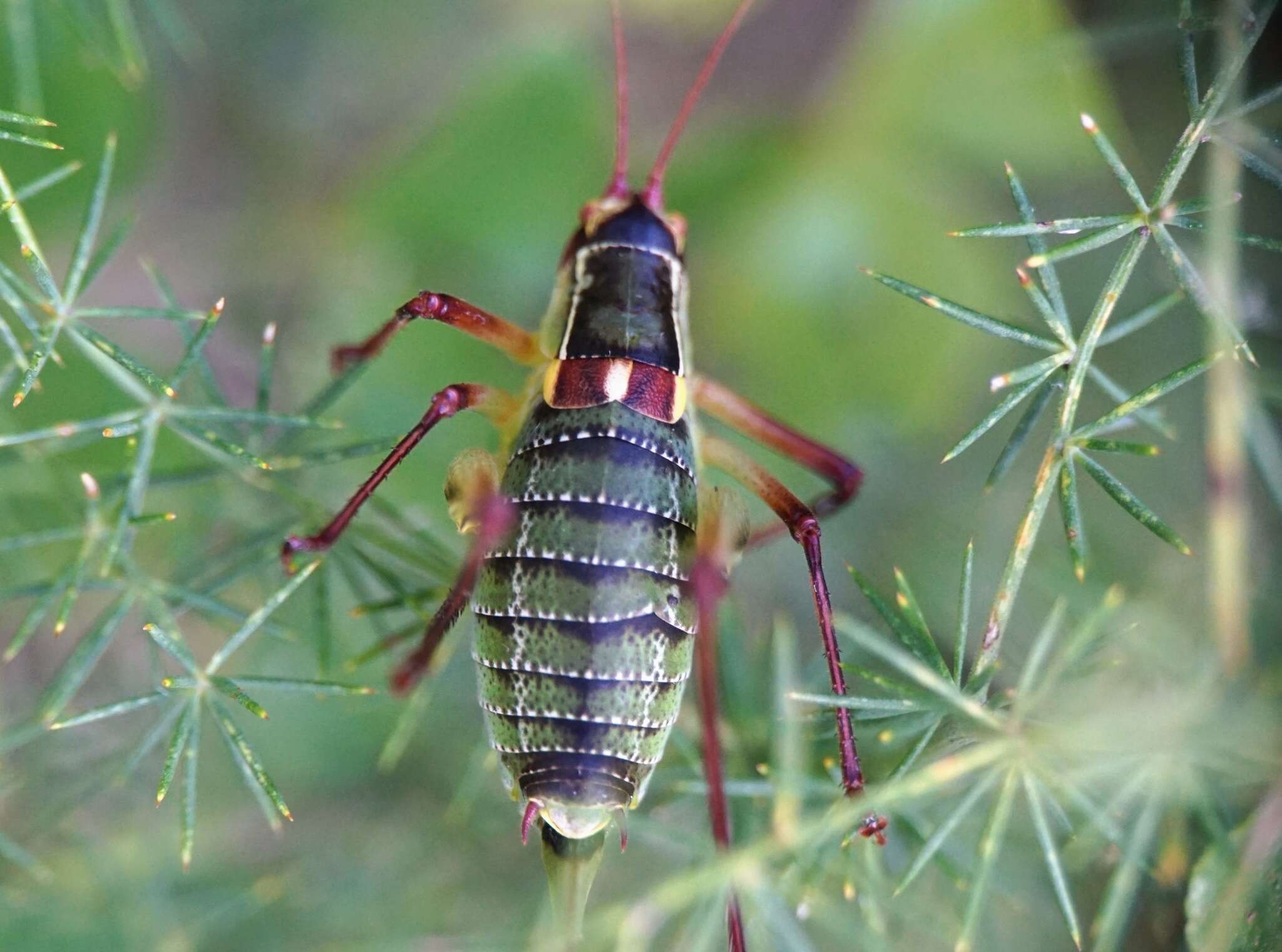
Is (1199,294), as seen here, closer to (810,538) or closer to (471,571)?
(810,538)

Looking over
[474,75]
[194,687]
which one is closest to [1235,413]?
[194,687]

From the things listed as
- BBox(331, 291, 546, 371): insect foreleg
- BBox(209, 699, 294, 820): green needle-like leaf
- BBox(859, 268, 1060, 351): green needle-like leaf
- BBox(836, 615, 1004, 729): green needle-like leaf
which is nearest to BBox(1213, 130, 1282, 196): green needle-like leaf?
BBox(859, 268, 1060, 351): green needle-like leaf

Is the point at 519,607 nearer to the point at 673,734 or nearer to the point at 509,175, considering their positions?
the point at 673,734

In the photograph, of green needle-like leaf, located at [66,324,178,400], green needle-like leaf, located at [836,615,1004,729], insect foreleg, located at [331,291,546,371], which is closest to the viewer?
green needle-like leaf, located at [836,615,1004,729]

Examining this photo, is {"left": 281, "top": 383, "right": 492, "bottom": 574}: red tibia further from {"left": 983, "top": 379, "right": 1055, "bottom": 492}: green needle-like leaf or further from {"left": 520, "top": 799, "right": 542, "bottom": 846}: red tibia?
{"left": 983, "top": 379, "right": 1055, "bottom": 492}: green needle-like leaf

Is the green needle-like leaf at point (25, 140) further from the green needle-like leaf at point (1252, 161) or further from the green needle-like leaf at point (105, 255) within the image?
the green needle-like leaf at point (1252, 161)

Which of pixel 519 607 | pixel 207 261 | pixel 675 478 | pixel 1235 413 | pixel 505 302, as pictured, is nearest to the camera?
pixel 1235 413
